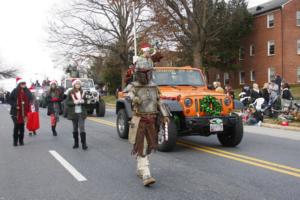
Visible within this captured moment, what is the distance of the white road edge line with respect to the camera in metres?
7.50

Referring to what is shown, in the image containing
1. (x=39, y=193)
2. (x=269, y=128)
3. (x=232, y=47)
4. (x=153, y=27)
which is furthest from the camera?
(x=232, y=47)

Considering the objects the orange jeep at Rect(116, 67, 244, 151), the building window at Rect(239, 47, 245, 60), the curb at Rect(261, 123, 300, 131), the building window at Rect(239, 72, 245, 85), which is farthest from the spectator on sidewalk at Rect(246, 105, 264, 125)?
the building window at Rect(239, 72, 245, 85)

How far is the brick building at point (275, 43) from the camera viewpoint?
43.2 meters

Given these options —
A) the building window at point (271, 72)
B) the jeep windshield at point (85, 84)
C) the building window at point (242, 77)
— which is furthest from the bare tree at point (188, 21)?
the building window at point (242, 77)

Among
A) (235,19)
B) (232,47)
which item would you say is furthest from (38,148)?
(232,47)

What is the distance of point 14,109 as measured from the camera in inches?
464

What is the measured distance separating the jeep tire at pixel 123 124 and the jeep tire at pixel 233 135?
2825 millimetres

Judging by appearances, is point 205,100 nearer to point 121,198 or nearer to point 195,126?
point 195,126

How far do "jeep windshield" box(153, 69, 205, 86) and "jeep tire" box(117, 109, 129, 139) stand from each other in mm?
1618

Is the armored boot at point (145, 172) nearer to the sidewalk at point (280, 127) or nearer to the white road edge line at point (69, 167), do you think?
the white road edge line at point (69, 167)

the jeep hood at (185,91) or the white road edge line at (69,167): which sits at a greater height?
the jeep hood at (185,91)

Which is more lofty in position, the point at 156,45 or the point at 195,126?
the point at 156,45

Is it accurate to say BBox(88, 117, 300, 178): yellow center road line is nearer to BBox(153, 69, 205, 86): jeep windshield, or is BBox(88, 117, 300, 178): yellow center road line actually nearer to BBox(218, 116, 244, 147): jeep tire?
BBox(218, 116, 244, 147): jeep tire

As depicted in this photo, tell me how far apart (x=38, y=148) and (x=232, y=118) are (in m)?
4.85
